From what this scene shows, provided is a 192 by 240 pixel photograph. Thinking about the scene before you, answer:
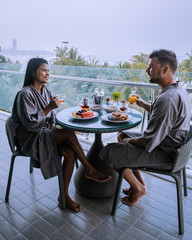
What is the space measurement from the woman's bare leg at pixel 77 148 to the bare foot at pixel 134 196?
0.28 m

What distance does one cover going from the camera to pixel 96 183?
2.20m

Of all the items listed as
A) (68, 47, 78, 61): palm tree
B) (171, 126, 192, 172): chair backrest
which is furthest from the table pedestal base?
(68, 47, 78, 61): palm tree

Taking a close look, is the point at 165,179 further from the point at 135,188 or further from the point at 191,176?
the point at 135,188

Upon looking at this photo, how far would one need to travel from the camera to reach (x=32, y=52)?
5.18 meters

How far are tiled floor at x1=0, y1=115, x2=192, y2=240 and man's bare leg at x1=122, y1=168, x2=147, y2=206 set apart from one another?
0.07 m

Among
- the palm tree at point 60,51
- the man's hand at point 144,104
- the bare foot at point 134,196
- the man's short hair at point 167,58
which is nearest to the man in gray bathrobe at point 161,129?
the man's short hair at point 167,58

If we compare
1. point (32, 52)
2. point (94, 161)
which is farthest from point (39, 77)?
point (32, 52)

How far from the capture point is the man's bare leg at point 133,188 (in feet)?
6.52

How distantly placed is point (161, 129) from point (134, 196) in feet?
2.82

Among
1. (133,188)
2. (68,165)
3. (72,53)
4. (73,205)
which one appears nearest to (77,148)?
(68,165)

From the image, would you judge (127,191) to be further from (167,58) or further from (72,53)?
(72,53)

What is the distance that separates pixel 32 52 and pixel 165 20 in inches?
125

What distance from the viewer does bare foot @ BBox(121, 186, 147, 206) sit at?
80.7 inches

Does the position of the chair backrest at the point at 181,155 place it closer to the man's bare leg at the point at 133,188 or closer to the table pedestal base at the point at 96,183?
the man's bare leg at the point at 133,188
